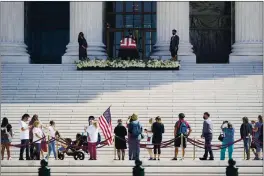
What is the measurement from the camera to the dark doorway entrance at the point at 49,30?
67.3m

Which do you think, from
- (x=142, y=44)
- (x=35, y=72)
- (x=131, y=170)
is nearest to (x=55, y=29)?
(x=142, y=44)

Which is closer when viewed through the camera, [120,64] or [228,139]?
[228,139]

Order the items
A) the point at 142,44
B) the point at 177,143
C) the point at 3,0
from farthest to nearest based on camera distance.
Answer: the point at 142,44
the point at 3,0
the point at 177,143

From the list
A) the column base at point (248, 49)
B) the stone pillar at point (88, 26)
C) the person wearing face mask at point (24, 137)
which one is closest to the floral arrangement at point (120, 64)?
the stone pillar at point (88, 26)

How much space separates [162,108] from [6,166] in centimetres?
1190

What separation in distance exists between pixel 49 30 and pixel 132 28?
9.17 metres

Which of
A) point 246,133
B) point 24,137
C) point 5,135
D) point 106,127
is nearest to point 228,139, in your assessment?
point 246,133

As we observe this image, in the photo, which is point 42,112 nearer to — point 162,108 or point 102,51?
point 162,108

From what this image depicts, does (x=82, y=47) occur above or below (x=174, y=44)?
below

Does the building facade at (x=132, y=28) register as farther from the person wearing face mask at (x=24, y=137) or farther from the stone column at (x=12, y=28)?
the person wearing face mask at (x=24, y=137)

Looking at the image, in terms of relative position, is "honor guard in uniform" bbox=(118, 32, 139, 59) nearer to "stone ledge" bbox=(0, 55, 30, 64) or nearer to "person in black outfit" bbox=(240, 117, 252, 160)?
"stone ledge" bbox=(0, 55, 30, 64)

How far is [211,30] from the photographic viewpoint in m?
66.4

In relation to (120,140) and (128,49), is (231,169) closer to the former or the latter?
(120,140)

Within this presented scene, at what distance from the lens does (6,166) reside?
1419 inches
